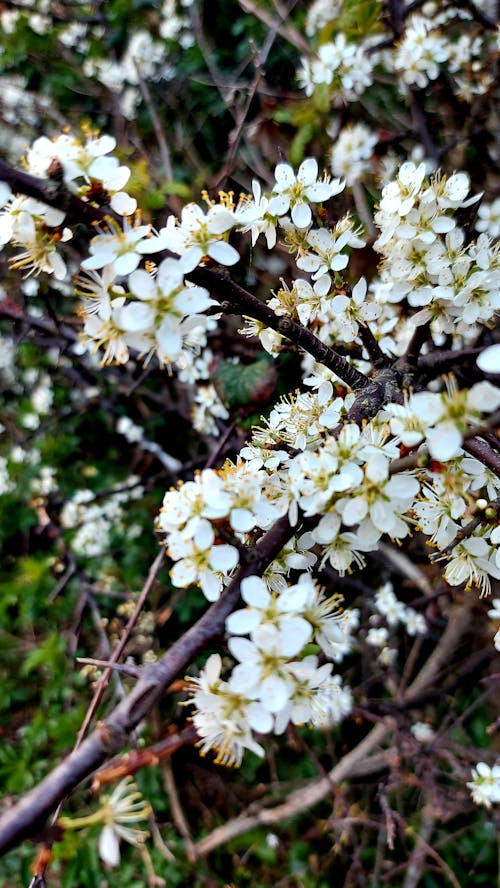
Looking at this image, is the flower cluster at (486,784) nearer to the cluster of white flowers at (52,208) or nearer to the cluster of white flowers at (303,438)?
the cluster of white flowers at (303,438)

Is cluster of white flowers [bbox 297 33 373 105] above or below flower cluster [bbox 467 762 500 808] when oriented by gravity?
above

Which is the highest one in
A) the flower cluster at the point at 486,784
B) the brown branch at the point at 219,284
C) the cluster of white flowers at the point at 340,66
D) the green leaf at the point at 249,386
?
the cluster of white flowers at the point at 340,66

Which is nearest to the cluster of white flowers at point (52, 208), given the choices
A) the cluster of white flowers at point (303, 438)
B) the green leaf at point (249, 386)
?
the cluster of white flowers at point (303, 438)

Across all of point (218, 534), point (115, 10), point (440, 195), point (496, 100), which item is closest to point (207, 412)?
point (440, 195)

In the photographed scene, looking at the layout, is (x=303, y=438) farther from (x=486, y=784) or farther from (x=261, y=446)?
(x=486, y=784)

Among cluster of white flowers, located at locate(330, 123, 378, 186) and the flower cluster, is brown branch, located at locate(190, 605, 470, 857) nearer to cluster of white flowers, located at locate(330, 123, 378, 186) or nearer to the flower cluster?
the flower cluster

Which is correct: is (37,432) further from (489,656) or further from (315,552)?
(315,552)

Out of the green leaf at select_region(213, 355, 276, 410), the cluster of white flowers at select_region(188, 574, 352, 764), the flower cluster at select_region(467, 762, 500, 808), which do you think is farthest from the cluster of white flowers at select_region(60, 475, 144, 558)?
the cluster of white flowers at select_region(188, 574, 352, 764)
